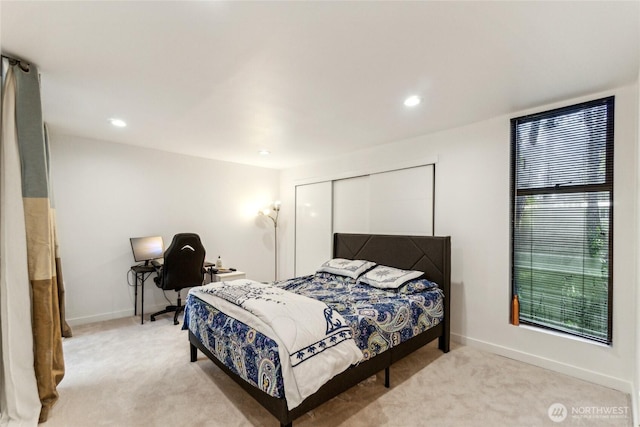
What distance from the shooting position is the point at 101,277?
3.92 metres

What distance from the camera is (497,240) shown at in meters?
3.00

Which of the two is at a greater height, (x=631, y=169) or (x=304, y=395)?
(x=631, y=169)

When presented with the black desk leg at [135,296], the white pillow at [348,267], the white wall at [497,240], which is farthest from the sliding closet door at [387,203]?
the black desk leg at [135,296]

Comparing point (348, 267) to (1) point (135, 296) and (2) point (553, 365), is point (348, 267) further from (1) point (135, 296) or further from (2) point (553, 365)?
(1) point (135, 296)

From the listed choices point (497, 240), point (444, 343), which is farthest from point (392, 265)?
point (497, 240)

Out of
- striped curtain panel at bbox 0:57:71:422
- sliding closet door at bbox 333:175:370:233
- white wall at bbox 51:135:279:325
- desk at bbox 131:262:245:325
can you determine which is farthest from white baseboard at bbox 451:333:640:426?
white wall at bbox 51:135:279:325

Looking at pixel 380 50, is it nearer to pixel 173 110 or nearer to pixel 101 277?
pixel 173 110

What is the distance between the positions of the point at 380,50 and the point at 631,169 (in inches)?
90.7

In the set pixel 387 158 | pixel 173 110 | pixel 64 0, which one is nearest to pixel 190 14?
pixel 64 0

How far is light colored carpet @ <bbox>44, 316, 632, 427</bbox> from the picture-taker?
6.47 ft

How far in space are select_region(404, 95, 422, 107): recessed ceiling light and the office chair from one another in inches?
124

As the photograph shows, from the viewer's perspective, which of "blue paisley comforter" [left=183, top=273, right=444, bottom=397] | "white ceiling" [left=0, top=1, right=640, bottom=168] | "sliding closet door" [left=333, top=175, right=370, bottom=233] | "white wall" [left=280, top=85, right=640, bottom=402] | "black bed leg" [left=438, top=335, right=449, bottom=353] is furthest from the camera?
"sliding closet door" [left=333, top=175, right=370, bottom=233]

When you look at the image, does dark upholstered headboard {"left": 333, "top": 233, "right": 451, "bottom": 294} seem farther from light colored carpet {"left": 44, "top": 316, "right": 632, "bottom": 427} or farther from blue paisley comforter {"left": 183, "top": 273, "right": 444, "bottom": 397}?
light colored carpet {"left": 44, "top": 316, "right": 632, "bottom": 427}

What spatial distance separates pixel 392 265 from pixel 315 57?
8.61ft
